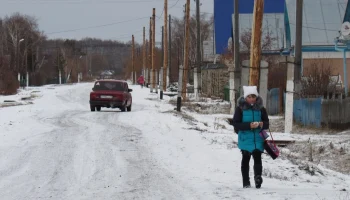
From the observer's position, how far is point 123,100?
1112 inches

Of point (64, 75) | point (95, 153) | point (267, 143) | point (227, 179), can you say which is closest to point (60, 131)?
point (95, 153)

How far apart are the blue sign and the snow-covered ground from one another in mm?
44566

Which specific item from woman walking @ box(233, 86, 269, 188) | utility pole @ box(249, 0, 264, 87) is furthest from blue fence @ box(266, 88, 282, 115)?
woman walking @ box(233, 86, 269, 188)

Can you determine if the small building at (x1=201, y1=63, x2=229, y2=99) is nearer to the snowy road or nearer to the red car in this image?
the red car

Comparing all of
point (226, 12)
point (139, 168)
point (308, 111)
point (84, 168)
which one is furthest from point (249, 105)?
point (226, 12)

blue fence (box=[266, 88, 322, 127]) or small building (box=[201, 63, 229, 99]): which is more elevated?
small building (box=[201, 63, 229, 99])

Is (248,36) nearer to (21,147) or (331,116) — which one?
(331,116)

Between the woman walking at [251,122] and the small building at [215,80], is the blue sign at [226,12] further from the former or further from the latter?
the woman walking at [251,122]

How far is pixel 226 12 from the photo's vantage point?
61.8m

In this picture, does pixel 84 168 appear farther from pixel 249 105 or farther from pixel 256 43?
pixel 256 43

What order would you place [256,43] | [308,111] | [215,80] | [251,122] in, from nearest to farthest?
[251,122] < [256,43] < [308,111] < [215,80]

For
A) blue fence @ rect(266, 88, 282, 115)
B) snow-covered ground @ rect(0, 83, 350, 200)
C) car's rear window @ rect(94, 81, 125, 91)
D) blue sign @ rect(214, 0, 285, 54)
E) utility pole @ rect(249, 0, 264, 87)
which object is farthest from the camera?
blue sign @ rect(214, 0, 285, 54)

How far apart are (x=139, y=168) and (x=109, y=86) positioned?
1850 cm

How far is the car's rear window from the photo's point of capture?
95.0 ft
